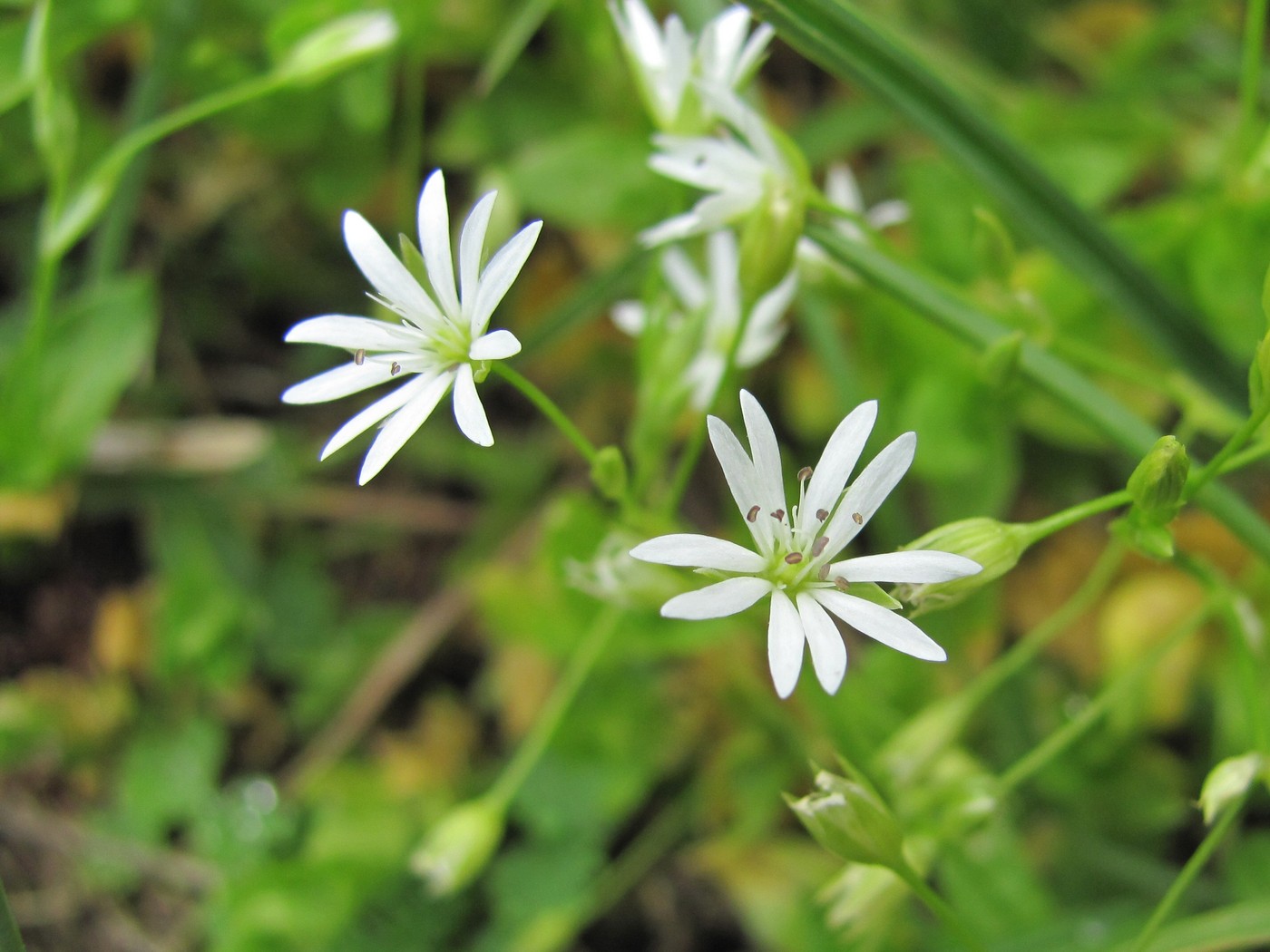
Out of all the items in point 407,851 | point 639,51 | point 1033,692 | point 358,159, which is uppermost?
point 358,159

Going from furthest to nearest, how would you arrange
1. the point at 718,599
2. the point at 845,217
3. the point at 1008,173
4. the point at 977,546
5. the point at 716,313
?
the point at 716,313 < the point at 1008,173 < the point at 845,217 < the point at 977,546 < the point at 718,599

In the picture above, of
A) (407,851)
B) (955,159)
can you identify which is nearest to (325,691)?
(407,851)

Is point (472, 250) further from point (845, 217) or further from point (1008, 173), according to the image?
point (1008, 173)

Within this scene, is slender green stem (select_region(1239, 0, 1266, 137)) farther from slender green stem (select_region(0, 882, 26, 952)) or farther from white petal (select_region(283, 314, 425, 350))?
slender green stem (select_region(0, 882, 26, 952))

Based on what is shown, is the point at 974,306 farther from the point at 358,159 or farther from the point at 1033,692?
the point at 358,159

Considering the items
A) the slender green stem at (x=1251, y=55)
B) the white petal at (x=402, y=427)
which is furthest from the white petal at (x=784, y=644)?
the slender green stem at (x=1251, y=55)

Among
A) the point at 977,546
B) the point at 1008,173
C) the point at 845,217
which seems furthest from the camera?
the point at 1008,173

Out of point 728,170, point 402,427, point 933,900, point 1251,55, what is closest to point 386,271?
point 402,427
